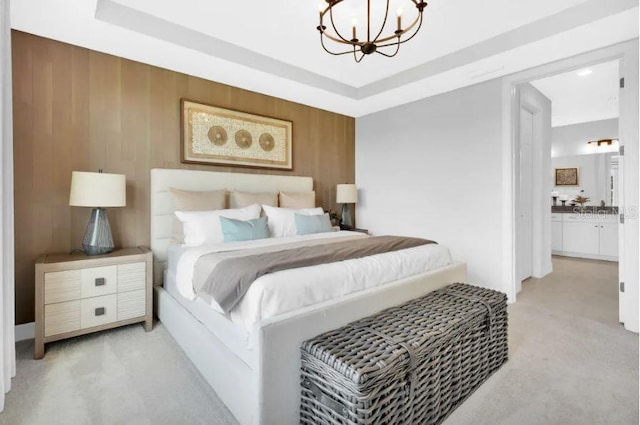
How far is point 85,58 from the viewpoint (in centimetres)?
276

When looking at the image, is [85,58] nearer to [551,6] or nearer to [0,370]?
[0,370]

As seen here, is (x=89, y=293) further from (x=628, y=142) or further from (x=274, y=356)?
(x=628, y=142)

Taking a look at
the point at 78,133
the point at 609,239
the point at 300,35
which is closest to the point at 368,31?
the point at 300,35

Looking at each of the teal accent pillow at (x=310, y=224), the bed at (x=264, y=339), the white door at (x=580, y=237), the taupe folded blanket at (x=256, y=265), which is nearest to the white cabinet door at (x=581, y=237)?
the white door at (x=580, y=237)

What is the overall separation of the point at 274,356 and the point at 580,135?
765 cm

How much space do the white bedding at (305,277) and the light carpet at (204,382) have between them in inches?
19.8

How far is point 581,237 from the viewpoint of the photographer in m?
5.72

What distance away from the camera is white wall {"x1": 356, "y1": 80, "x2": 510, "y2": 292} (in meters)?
3.49

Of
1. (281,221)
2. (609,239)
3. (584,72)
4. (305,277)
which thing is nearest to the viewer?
(305,277)

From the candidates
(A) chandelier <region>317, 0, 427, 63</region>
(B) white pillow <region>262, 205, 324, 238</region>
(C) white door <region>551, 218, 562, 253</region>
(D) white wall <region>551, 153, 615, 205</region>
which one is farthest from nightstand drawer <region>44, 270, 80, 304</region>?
(D) white wall <region>551, 153, 615, 205</region>

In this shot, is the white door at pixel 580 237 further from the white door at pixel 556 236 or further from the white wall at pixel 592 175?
the white wall at pixel 592 175

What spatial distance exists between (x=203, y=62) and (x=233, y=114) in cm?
69

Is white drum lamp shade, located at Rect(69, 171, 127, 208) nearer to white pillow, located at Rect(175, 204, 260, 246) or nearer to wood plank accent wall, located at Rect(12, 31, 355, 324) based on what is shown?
wood plank accent wall, located at Rect(12, 31, 355, 324)

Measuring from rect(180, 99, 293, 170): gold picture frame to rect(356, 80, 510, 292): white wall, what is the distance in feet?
4.78
